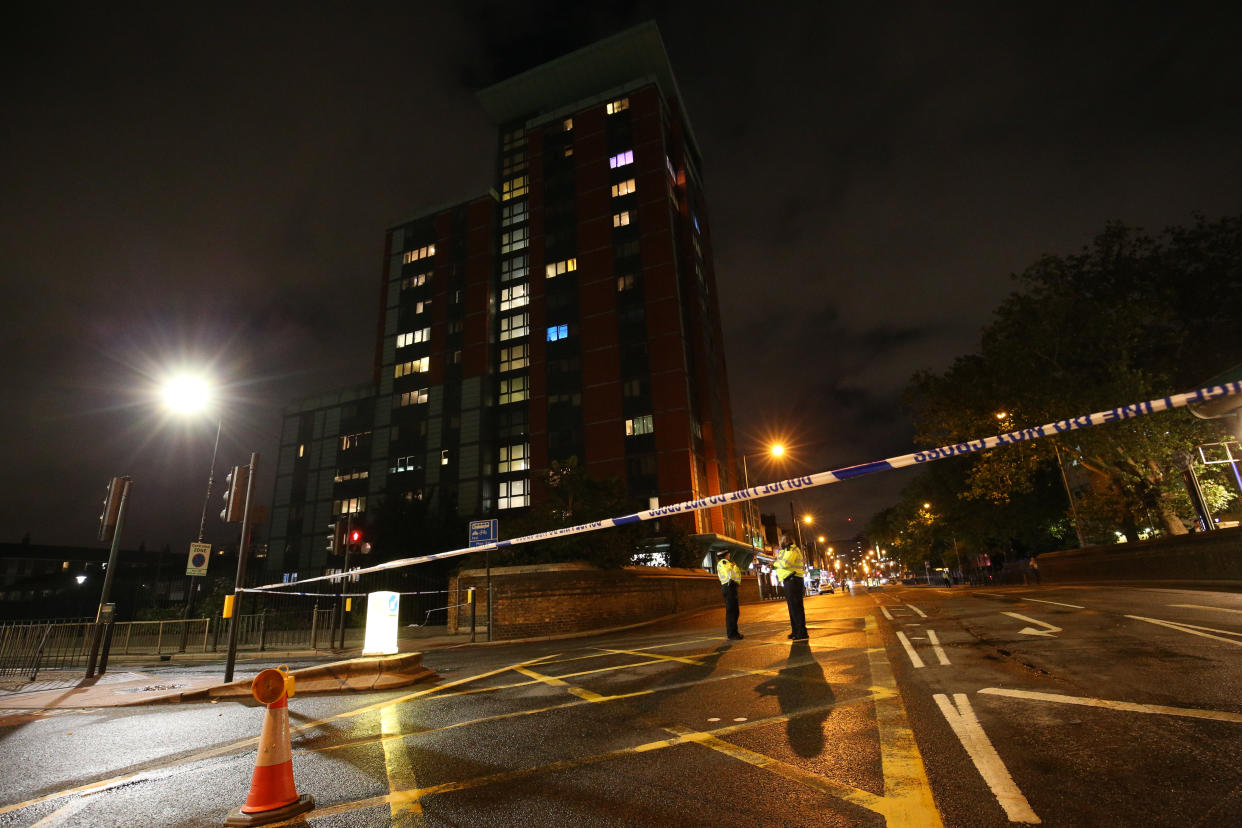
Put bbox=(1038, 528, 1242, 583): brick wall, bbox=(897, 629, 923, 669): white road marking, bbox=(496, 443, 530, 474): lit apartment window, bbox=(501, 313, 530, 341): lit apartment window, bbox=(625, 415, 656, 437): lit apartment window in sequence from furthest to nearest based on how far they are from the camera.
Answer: bbox=(501, 313, 530, 341): lit apartment window < bbox=(496, 443, 530, 474): lit apartment window < bbox=(625, 415, 656, 437): lit apartment window < bbox=(1038, 528, 1242, 583): brick wall < bbox=(897, 629, 923, 669): white road marking

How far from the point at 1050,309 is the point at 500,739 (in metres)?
25.8

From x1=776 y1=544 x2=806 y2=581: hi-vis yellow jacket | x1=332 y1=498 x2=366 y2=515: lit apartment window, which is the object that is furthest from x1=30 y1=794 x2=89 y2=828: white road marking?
x1=332 y1=498 x2=366 y2=515: lit apartment window

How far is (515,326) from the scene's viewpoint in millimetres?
55250

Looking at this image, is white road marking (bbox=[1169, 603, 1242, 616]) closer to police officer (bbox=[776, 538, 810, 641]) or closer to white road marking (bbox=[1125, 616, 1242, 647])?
white road marking (bbox=[1125, 616, 1242, 647])

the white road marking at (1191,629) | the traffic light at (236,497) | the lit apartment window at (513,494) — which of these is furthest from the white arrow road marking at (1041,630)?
the lit apartment window at (513,494)

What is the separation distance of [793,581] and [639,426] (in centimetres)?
3692

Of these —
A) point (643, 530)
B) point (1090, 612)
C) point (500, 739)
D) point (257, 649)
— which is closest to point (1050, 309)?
point (1090, 612)

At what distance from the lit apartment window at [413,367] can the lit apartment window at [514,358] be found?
7902mm

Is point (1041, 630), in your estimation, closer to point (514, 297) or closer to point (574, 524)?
point (574, 524)

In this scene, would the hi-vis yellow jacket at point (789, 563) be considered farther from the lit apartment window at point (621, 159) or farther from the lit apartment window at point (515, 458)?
the lit apartment window at point (621, 159)

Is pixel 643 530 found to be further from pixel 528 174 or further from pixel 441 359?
pixel 528 174

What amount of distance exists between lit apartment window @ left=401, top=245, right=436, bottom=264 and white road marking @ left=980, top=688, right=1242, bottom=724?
6359 cm

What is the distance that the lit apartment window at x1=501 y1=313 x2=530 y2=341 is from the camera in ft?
180

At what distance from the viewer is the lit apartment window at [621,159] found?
5397 cm
